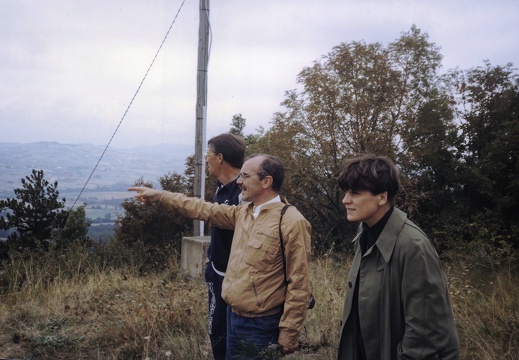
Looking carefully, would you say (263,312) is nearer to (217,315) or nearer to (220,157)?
(217,315)

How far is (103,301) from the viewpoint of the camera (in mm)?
6762

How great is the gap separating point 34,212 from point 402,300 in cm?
1337

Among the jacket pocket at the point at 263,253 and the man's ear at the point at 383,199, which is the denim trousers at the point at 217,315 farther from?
the man's ear at the point at 383,199

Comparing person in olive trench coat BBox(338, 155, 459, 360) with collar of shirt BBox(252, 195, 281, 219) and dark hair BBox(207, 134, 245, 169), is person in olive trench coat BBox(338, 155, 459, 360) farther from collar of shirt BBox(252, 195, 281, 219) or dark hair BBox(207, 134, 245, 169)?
dark hair BBox(207, 134, 245, 169)

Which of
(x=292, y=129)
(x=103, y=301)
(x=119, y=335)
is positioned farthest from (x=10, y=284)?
(x=292, y=129)

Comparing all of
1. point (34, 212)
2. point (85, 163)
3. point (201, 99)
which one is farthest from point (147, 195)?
point (85, 163)

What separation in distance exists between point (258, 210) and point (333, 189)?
16.9m

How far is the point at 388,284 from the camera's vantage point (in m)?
2.42

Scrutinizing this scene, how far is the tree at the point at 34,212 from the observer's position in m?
14.1

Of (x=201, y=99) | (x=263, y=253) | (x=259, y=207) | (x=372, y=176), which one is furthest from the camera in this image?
(x=201, y=99)

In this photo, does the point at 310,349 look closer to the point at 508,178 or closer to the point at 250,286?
the point at 250,286

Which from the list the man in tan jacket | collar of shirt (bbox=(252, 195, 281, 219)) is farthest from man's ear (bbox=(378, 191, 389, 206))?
collar of shirt (bbox=(252, 195, 281, 219))

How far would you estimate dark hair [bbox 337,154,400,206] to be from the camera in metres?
2.55

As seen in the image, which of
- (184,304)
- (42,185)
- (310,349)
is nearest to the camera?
(310,349)
